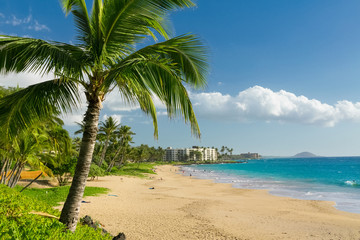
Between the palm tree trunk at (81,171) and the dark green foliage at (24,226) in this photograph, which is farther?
the palm tree trunk at (81,171)

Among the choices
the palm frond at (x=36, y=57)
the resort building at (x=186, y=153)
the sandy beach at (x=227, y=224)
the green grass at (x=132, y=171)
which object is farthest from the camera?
the resort building at (x=186, y=153)

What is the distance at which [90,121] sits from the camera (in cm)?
470

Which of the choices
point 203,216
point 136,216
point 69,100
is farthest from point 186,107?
point 203,216

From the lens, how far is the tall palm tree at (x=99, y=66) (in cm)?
444

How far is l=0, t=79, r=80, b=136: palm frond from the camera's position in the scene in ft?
15.9

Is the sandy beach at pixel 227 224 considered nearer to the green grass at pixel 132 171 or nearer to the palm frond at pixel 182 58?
the palm frond at pixel 182 58

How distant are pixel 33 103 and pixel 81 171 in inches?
74.3

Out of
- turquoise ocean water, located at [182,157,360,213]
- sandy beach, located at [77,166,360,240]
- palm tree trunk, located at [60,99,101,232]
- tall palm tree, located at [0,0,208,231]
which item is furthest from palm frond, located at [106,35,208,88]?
turquoise ocean water, located at [182,157,360,213]

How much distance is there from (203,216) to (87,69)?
35.5ft

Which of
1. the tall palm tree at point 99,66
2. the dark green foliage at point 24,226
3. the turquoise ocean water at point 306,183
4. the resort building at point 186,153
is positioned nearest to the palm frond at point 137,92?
the tall palm tree at point 99,66

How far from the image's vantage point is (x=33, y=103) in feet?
16.6

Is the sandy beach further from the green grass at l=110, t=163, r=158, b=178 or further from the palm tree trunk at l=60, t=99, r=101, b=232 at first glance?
the green grass at l=110, t=163, r=158, b=178

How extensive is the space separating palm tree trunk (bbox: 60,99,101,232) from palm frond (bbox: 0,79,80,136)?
0.74 metres

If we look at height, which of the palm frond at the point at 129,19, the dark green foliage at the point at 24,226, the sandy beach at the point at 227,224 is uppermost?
the palm frond at the point at 129,19
